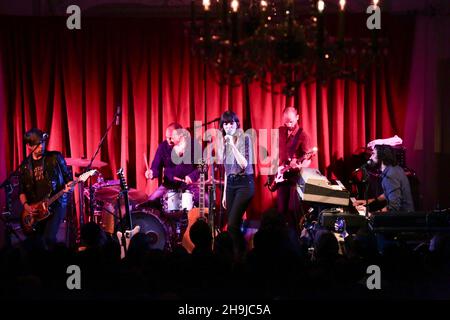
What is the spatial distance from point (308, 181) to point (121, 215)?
229cm

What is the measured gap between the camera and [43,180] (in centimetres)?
734

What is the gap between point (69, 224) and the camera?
834 centimetres

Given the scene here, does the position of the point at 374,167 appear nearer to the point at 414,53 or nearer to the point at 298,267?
the point at 414,53

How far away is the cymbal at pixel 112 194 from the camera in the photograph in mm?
8289

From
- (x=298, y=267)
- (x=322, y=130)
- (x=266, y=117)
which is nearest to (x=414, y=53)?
(x=322, y=130)

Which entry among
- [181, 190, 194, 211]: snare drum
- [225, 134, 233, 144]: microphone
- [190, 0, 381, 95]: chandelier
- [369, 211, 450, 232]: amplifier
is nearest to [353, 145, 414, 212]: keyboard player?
[369, 211, 450, 232]: amplifier

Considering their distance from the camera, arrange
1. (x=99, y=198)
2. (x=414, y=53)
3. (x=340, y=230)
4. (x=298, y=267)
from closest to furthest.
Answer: (x=298, y=267) → (x=340, y=230) → (x=99, y=198) → (x=414, y=53)

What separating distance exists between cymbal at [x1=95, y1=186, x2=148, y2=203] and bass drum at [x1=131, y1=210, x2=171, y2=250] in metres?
0.28

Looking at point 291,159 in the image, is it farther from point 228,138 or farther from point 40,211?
point 40,211

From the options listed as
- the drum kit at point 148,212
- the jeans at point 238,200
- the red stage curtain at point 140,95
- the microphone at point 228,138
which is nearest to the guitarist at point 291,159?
the red stage curtain at point 140,95

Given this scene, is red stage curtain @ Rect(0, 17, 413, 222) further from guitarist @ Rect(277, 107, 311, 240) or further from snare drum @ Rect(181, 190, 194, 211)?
snare drum @ Rect(181, 190, 194, 211)

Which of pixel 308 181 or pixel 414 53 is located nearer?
pixel 308 181

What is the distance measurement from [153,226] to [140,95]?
7.09 feet

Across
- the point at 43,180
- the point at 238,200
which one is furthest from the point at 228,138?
the point at 43,180
